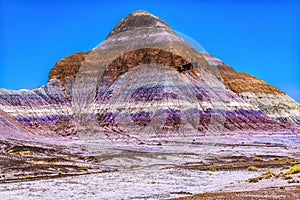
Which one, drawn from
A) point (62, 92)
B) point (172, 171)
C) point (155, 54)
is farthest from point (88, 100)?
point (172, 171)

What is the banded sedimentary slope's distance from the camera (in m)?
123

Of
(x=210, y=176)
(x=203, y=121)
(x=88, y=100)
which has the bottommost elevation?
(x=210, y=176)

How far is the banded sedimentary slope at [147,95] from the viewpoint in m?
123

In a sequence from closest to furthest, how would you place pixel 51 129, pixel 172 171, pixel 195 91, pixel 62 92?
1. pixel 172 171
2. pixel 51 129
3. pixel 195 91
4. pixel 62 92

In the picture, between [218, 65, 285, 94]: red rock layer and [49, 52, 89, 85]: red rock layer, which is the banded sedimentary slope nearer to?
[49, 52, 89, 85]: red rock layer

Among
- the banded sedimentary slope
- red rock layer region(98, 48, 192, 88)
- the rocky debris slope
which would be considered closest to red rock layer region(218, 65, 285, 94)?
the rocky debris slope

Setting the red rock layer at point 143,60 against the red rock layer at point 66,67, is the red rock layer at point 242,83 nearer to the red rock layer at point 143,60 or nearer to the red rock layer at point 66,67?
the red rock layer at point 143,60

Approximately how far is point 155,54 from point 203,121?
30.0 m

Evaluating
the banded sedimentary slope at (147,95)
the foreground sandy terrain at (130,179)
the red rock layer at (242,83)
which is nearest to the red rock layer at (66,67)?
the banded sedimentary slope at (147,95)

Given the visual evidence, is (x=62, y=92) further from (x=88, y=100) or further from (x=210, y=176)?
(x=210, y=176)

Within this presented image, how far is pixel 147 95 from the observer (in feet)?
424

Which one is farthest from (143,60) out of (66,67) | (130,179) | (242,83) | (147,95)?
(130,179)

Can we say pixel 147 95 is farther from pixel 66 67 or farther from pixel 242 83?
pixel 242 83

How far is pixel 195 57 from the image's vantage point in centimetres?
14925
